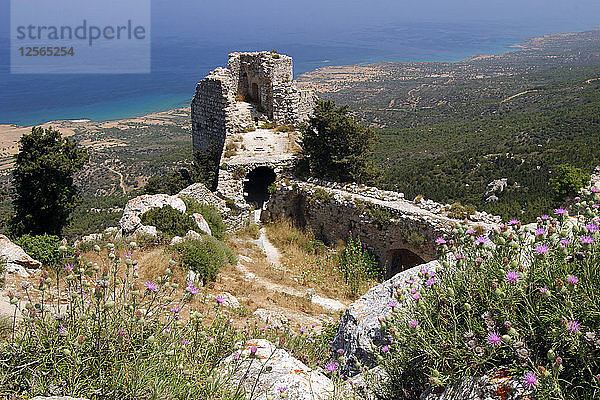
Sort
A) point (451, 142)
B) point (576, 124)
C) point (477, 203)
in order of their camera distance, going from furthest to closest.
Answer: point (451, 142) → point (576, 124) → point (477, 203)

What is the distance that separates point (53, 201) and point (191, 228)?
16.7 ft

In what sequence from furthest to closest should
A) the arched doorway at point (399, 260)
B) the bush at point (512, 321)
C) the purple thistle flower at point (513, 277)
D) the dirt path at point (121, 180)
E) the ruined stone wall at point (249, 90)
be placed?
the dirt path at point (121, 180)
the ruined stone wall at point (249, 90)
the arched doorway at point (399, 260)
the purple thistle flower at point (513, 277)
the bush at point (512, 321)

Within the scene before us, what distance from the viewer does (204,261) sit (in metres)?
7.55

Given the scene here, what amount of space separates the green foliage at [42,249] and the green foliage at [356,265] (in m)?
5.91

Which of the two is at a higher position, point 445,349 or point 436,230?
point 445,349

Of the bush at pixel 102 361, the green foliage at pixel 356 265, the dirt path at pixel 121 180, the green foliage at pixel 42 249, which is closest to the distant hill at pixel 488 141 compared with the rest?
the green foliage at pixel 356 265

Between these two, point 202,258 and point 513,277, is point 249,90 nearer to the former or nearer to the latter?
point 202,258

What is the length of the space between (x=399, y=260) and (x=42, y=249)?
26.7ft

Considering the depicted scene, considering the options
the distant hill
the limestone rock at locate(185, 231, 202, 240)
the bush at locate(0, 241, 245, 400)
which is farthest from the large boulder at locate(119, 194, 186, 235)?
the distant hill

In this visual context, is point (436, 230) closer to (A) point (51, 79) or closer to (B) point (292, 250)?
(B) point (292, 250)

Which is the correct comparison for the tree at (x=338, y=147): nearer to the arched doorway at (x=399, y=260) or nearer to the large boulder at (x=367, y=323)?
the arched doorway at (x=399, y=260)

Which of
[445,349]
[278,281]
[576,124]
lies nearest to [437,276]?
[445,349]

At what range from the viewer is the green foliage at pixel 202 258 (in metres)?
7.38

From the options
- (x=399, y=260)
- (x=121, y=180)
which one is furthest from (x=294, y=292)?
(x=121, y=180)
